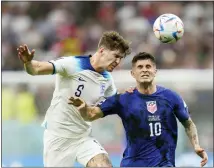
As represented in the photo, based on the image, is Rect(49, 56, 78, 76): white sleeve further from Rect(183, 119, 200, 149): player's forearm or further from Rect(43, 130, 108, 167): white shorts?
Rect(183, 119, 200, 149): player's forearm

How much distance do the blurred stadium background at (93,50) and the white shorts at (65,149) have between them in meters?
4.40

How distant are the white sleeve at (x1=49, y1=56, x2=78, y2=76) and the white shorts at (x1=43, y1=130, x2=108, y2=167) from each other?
2.67ft

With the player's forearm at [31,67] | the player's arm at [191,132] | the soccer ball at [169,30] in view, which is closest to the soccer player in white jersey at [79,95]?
the player's forearm at [31,67]

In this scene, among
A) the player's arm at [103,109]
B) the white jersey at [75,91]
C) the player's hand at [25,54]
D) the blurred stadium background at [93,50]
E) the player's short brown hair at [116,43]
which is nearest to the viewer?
the player's hand at [25,54]

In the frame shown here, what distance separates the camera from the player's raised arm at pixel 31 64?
8138mm

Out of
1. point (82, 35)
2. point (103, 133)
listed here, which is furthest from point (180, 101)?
point (82, 35)

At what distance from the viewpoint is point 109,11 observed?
19.0 meters

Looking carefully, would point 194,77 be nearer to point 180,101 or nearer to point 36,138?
point 36,138

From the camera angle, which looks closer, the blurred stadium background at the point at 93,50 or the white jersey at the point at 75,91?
the white jersey at the point at 75,91

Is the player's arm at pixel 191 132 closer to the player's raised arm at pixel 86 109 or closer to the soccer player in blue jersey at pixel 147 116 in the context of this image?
the soccer player in blue jersey at pixel 147 116

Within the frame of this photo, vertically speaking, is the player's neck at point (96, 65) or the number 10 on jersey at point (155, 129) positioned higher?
the player's neck at point (96, 65)

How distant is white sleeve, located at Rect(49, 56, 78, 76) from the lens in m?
8.73

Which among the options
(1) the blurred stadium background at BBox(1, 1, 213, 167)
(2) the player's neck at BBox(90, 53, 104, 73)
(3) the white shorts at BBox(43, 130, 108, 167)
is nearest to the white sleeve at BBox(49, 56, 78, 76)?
(2) the player's neck at BBox(90, 53, 104, 73)

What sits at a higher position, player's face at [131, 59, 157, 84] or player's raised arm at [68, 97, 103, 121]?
player's face at [131, 59, 157, 84]
